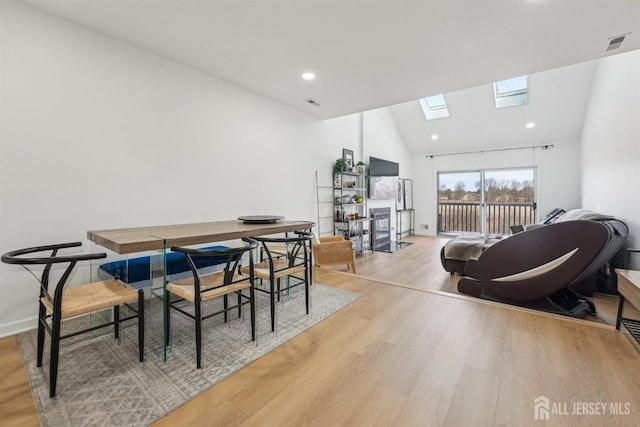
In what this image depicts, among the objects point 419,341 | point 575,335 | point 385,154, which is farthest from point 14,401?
point 385,154

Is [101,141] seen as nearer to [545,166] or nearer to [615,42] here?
[615,42]

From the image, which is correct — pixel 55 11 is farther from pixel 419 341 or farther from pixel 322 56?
pixel 419 341

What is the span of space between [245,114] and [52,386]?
3.15 m

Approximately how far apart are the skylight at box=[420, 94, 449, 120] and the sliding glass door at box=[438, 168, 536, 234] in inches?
72.0

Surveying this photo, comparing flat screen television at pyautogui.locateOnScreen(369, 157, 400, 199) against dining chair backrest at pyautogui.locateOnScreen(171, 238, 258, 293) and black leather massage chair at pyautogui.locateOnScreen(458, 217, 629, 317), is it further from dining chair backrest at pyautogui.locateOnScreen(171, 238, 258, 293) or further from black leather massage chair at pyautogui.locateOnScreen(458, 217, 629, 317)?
dining chair backrest at pyautogui.locateOnScreen(171, 238, 258, 293)

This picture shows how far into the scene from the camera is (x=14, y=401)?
141cm

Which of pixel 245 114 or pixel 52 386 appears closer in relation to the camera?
pixel 52 386

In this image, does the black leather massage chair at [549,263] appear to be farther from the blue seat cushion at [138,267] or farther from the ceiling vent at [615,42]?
the blue seat cushion at [138,267]

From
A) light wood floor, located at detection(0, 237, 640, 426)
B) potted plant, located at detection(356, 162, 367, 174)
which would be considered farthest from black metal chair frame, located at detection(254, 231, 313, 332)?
potted plant, located at detection(356, 162, 367, 174)

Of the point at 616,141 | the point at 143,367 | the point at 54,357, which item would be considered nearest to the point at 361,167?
the point at 616,141

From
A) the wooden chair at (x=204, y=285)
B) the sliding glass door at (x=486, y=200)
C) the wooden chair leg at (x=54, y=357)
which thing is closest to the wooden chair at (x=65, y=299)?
the wooden chair leg at (x=54, y=357)

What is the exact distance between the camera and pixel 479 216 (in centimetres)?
738

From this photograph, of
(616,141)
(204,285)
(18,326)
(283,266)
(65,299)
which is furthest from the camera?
(616,141)

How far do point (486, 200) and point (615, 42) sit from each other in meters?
5.17
